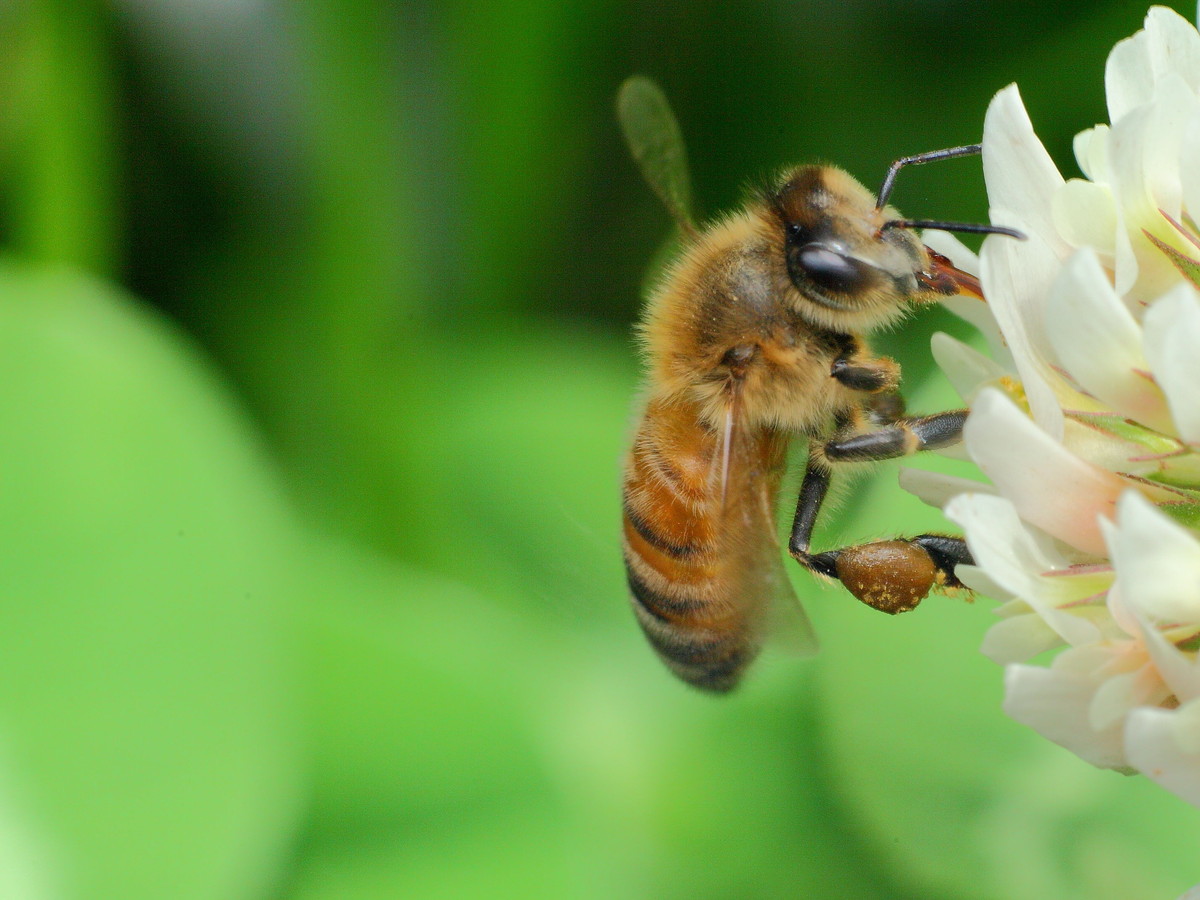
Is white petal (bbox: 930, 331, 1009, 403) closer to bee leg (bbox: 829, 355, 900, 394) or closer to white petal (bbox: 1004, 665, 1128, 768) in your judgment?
bee leg (bbox: 829, 355, 900, 394)

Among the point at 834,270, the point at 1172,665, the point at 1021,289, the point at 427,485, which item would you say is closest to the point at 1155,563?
the point at 1172,665

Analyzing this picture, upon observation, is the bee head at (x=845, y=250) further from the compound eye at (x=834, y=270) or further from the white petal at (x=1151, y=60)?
the white petal at (x=1151, y=60)

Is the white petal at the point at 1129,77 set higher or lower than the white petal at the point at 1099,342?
higher

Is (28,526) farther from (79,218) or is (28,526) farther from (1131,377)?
(1131,377)

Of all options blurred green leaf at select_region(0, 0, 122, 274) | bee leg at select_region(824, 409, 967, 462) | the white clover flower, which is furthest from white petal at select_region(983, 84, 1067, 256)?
blurred green leaf at select_region(0, 0, 122, 274)

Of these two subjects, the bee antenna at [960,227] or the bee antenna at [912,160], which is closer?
the bee antenna at [960,227]

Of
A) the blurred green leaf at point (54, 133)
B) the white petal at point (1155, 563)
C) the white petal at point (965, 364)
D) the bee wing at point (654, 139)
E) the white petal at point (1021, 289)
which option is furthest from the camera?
the blurred green leaf at point (54, 133)

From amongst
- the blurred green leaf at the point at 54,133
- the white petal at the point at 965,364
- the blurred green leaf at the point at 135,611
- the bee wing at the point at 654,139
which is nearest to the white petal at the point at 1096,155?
the white petal at the point at 965,364

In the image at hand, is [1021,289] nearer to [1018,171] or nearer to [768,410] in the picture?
[1018,171]
